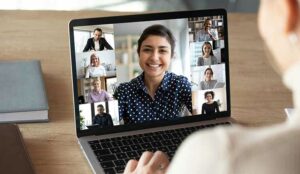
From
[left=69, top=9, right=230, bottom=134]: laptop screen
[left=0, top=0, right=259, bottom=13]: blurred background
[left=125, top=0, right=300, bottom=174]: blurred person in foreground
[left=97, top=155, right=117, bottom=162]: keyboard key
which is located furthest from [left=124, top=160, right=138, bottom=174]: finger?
[left=0, top=0, right=259, bottom=13]: blurred background

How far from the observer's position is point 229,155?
617 mm

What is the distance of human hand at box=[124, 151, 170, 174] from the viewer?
1117mm

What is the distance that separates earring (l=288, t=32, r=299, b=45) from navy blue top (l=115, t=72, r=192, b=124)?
0.74 m

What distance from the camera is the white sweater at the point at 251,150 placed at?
0.61 metres

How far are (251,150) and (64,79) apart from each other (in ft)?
3.44

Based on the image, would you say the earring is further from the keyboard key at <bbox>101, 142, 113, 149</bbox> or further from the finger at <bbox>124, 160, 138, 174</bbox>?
the keyboard key at <bbox>101, 142, 113, 149</bbox>

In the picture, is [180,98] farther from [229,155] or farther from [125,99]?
[229,155]

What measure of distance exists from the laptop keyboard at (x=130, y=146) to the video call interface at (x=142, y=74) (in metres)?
0.04

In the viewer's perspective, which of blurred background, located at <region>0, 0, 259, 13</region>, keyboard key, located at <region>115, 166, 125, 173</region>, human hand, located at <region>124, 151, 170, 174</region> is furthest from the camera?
blurred background, located at <region>0, 0, 259, 13</region>

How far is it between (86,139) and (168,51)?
26 centimetres

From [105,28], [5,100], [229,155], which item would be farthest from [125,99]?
[229,155]

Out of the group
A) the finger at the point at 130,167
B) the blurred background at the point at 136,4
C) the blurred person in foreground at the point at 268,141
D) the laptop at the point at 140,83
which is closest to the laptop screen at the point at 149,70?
the laptop at the point at 140,83

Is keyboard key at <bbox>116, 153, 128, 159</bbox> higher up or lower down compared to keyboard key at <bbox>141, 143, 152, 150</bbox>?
lower down

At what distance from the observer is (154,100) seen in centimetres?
140
